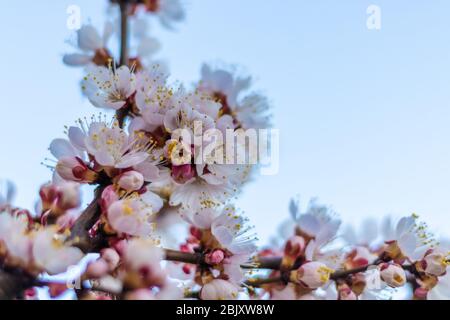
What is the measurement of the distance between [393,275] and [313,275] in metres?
0.17

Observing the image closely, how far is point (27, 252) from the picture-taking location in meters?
0.89

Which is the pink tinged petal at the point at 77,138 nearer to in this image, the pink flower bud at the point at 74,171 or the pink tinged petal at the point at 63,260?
the pink flower bud at the point at 74,171

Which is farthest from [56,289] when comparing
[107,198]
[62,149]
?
[62,149]

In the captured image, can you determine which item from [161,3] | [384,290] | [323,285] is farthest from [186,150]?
[161,3]

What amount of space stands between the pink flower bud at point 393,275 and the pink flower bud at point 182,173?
1.54ft

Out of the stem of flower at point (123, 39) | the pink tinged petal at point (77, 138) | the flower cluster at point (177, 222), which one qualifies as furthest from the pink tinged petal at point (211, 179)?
the stem of flower at point (123, 39)

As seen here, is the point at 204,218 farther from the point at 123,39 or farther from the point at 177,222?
the point at 123,39

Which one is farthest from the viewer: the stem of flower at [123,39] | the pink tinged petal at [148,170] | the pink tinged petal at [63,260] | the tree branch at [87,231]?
the stem of flower at [123,39]

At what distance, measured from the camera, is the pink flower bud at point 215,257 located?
3.81ft

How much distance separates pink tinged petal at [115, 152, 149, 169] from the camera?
106cm

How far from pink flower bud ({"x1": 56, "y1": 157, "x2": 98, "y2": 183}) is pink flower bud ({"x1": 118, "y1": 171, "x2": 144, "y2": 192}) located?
66 millimetres

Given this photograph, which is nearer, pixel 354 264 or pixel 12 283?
pixel 12 283

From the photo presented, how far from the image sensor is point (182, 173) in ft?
3.70
